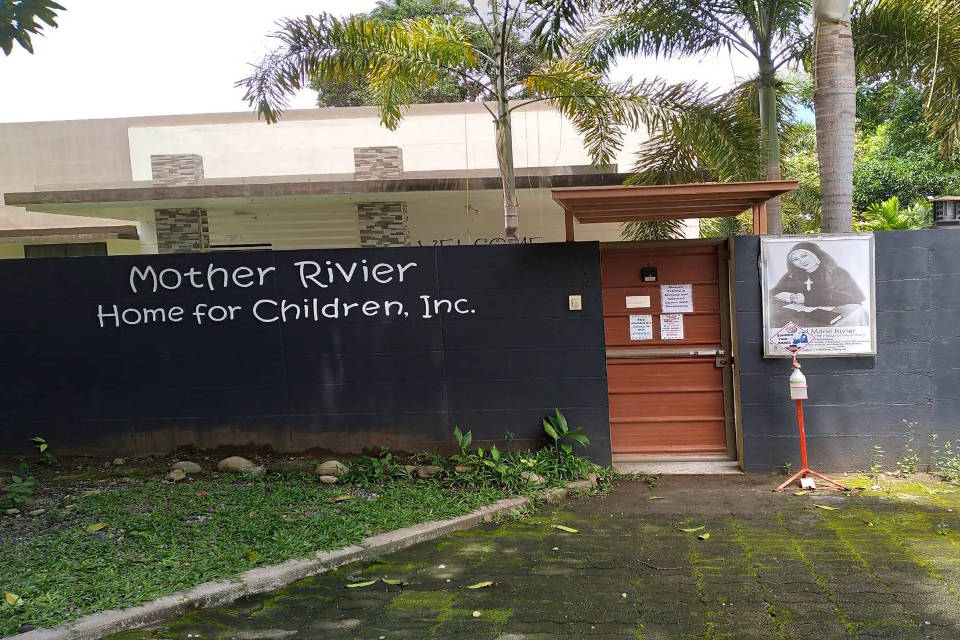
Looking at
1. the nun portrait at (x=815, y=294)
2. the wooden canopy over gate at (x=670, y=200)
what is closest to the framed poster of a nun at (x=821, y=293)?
the nun portrait at (x=815, y=294)

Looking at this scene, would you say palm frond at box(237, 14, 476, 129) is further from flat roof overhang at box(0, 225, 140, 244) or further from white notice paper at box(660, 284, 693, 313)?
flat roof overhang at box(0, 225, 140, 244)

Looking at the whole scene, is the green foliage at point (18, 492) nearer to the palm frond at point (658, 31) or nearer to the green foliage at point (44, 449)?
the green foliage at point (44, 449)

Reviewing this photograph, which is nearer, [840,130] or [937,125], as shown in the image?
[840,130]

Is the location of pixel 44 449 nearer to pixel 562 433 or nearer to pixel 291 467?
pixel 291 467

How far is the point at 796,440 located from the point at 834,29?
12.8ft

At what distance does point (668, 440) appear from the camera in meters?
7.18

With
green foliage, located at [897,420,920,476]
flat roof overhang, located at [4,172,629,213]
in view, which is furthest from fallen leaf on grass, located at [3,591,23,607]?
flat roof overhang, located at [4,172,629,213]

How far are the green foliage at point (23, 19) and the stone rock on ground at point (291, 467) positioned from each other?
3.73m

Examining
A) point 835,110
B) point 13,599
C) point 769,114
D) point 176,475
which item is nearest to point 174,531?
point 13,599

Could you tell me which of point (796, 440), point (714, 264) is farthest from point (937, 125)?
point (796, 440)

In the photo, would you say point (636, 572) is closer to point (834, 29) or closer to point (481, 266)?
point (481, 266)

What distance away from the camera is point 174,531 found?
5.16 metres

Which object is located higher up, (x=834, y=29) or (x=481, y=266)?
(x=834, y=29)

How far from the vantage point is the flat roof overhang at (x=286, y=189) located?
13469mm
